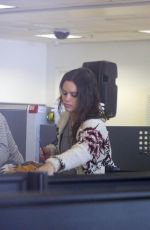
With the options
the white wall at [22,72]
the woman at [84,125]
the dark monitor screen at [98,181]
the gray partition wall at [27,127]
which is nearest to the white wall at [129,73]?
the white wall at [22,72]

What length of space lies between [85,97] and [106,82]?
9.28ft

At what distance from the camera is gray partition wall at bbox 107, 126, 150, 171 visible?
4559 mm

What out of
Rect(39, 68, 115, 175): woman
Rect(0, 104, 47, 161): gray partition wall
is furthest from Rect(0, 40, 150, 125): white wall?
Rect(39, 68, 115, 175): woman

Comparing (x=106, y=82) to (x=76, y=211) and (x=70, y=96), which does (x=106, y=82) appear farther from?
(x=76, y=211)

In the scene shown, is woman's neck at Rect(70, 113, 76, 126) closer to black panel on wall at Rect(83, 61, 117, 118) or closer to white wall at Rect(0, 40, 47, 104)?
black panel on wall at Rect(83, 61, 117, 118)

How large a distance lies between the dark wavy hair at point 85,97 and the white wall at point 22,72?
18.4 ft

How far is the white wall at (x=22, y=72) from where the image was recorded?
294 inches

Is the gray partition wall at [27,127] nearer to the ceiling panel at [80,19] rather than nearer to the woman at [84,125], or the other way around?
the ceiling panel at [80,19]

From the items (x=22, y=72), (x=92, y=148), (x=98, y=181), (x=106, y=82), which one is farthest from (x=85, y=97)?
(x=22, y=72)

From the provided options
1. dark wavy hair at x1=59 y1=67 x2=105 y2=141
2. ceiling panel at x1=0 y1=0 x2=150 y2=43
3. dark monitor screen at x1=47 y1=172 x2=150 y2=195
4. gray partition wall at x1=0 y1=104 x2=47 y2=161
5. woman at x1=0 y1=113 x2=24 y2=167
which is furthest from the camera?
gray partition wall at x1=0 y1=104 x2=47 y2=161

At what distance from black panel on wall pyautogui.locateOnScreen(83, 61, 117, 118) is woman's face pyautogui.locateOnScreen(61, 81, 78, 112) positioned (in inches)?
103

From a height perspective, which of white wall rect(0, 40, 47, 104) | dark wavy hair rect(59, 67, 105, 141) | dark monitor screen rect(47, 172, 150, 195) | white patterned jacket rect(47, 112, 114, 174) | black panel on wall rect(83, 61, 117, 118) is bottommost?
dark monitor screen rect(47, 172, 150, 195)

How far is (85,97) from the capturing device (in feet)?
6.14

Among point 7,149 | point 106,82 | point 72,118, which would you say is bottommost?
point 7,149
